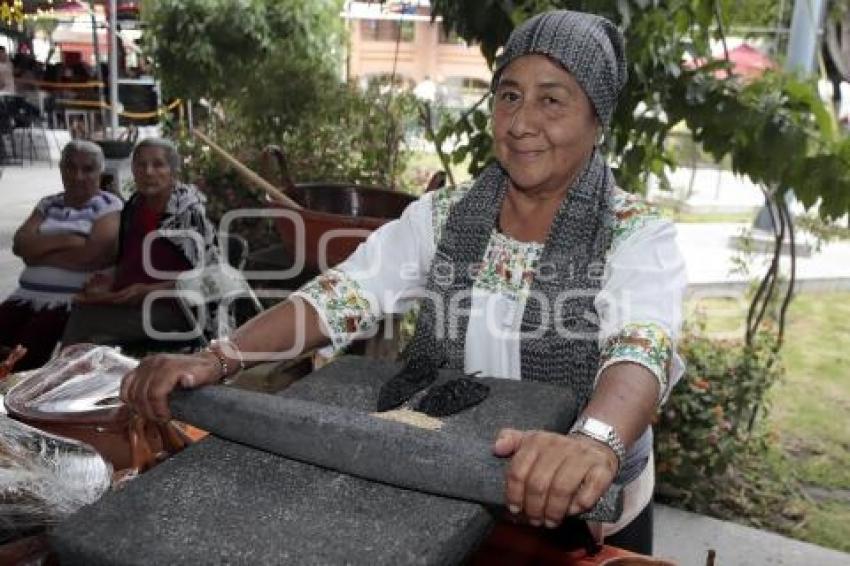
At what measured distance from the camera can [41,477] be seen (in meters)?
1.11

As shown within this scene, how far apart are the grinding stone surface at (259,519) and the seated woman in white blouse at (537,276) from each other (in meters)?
0.22

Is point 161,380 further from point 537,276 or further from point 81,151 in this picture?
point 81,151

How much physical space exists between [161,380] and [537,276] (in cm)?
68

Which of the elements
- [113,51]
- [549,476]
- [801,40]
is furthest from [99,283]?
[801,40]

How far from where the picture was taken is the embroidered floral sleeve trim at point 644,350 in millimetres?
1236

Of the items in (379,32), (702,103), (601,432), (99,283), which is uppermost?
(379,32)

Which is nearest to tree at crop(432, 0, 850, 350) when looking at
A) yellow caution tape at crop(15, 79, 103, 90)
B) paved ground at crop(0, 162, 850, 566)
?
paved ground at crop(0, 162, 850, 566)

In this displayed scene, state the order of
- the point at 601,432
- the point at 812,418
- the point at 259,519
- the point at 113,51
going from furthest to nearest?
the point at 113,51
the point at 812,418
the point at 601,432
the point at 259,519

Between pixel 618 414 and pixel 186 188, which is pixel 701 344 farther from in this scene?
pixel 618 414

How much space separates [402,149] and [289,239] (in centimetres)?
267

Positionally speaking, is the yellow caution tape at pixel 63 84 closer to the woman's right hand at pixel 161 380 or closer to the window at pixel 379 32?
the window at pixel 379 32

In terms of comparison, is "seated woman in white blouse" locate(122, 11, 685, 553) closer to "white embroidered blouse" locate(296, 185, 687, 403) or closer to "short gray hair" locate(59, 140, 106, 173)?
"white embroidered blouse" locate(296, 185, 687, 403)

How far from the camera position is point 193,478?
98cm

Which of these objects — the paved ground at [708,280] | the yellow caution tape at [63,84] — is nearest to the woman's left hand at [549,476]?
the paved ground at [708,280]
